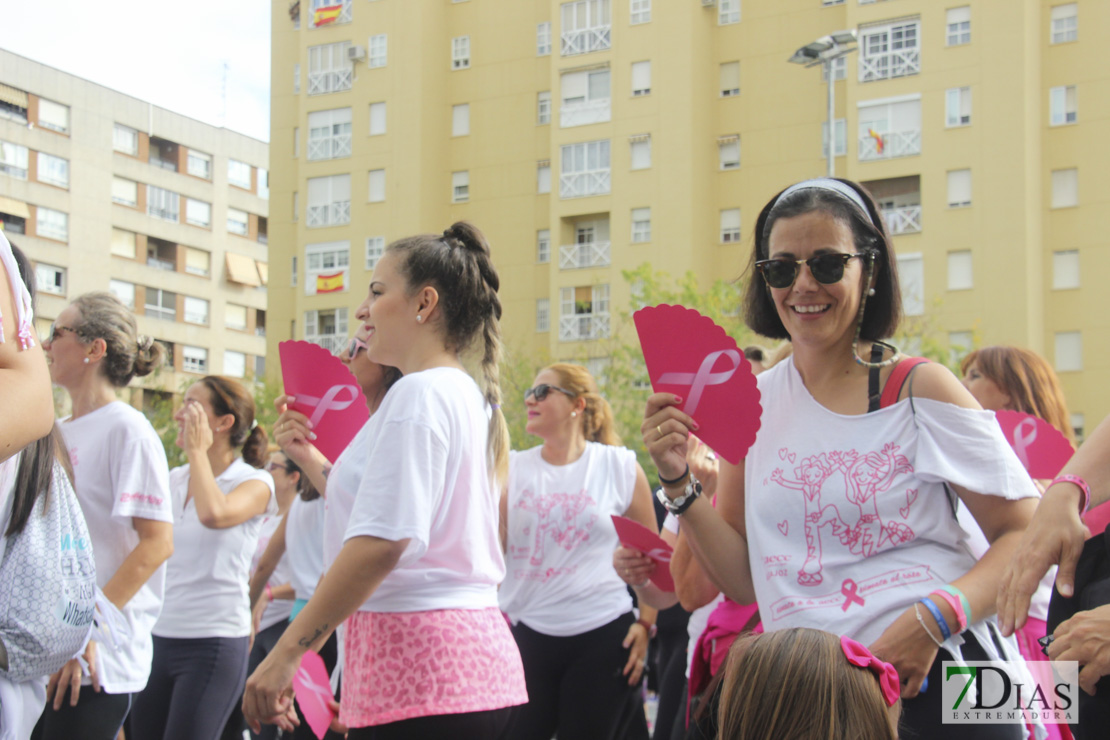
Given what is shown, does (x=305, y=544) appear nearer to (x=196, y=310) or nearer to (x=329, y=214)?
(x=329, y=214)

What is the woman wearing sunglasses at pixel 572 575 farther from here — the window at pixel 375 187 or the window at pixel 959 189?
the window at pixel 375 187

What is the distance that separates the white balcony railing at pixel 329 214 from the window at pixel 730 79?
13.9m

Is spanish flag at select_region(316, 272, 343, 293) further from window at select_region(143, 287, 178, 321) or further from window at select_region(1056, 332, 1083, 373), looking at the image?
window at select_region(1056, 332, 1083, 373)

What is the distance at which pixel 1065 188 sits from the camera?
108 feet

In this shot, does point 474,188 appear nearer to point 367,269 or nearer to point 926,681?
point 367,269

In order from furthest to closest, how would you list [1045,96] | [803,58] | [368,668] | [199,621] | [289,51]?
[289,51] < [1045,96] < [803,58] < [199,621] < [368,668]

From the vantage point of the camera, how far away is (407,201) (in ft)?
131

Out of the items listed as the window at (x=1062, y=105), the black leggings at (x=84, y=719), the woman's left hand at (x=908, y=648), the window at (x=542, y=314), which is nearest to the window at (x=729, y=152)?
the window at (x=542, y=314)

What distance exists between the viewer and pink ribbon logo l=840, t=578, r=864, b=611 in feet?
8.55

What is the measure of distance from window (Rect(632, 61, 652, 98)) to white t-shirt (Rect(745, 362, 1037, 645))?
35.0 metres

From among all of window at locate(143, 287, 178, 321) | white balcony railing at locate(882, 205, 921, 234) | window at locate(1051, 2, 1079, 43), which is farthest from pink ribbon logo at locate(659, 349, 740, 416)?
window at locate(143, 287, 178, 321)

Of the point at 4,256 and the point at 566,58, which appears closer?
the point at 4,256

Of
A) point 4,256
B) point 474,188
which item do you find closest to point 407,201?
point 474,188

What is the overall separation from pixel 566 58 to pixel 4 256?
37.0 metres
